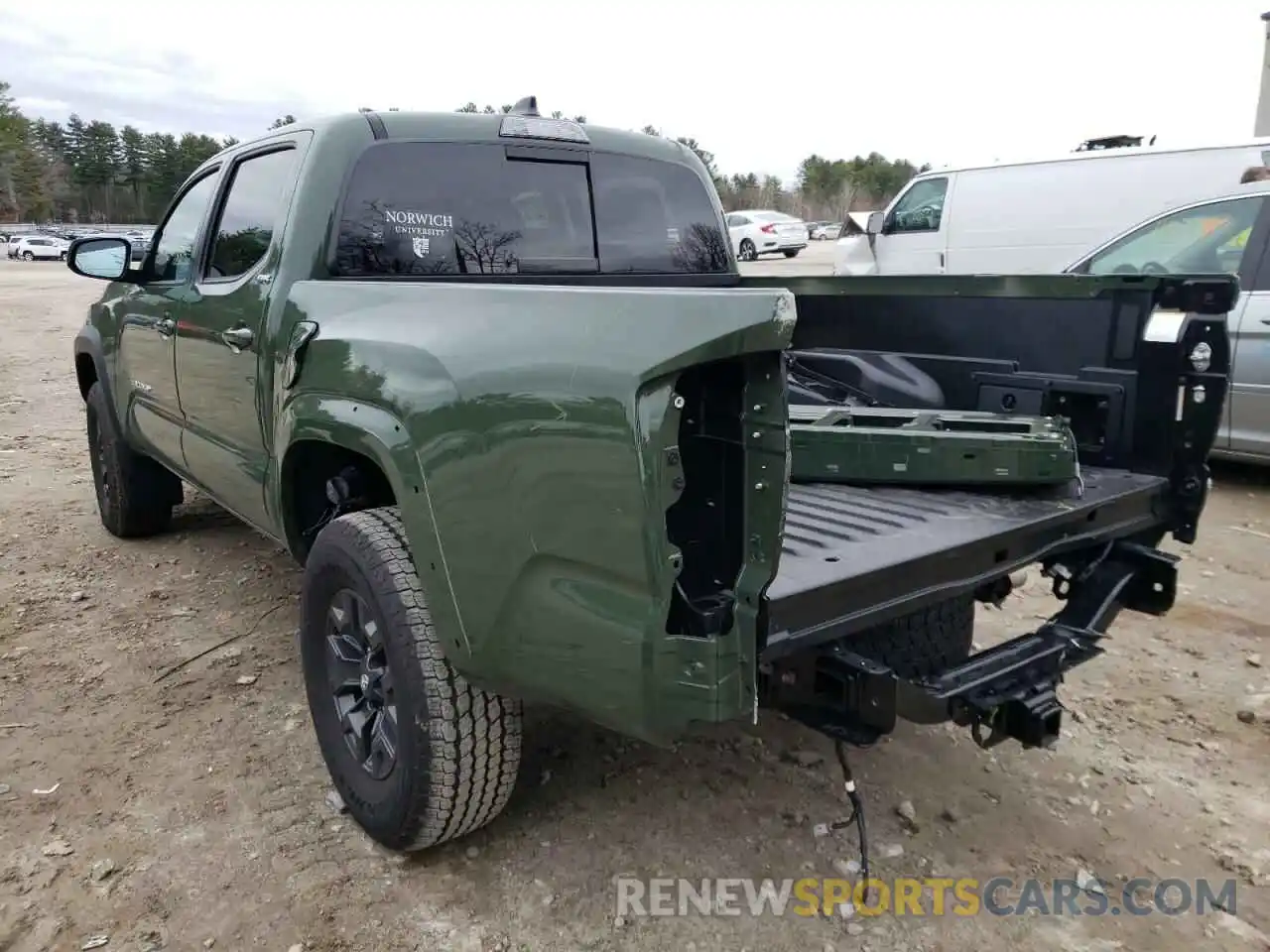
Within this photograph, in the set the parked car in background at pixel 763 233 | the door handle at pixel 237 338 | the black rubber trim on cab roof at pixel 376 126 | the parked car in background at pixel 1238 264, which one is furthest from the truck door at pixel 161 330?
the parked car in background at pixel 763 233

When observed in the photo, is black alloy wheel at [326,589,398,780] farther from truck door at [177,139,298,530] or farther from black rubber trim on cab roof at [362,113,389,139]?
black rubber trim on cab roof at [362,113,389,139]

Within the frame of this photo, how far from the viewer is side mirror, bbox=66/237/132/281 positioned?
4.25 m

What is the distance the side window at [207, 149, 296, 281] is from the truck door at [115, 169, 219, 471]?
0.73 feet

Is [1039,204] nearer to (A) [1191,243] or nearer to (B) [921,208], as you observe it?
(B) [921,208]

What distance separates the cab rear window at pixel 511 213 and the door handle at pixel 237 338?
406 millimetres

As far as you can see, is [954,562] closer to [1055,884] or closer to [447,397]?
[1055,884]

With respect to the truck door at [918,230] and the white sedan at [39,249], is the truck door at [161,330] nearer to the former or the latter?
the truck door at [918,230]

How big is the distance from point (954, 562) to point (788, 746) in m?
1.13

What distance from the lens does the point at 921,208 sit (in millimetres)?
10320

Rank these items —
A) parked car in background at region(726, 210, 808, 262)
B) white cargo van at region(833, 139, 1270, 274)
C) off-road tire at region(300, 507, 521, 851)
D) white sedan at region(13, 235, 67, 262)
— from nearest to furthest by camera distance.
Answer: off-road tire at region(300, 507, 521, 851) → white cargo van at region(833, 139, 1270, 274) → parked car in background at region(726, 210, 808, 262) → white sedan at region(13, 235, 67, 262)

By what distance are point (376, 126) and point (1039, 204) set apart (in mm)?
7657

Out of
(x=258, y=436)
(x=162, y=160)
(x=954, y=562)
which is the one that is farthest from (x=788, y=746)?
(x=162, y=160)

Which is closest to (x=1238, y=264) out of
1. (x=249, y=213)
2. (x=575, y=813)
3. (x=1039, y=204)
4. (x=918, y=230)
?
(x=1039, y=204)

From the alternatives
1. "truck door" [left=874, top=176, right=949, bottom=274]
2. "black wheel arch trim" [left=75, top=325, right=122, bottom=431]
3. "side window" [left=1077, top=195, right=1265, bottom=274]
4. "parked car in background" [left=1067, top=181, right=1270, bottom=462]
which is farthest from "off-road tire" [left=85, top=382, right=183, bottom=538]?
"truck door" [left=874, top=176, right=949, bottom=274]
